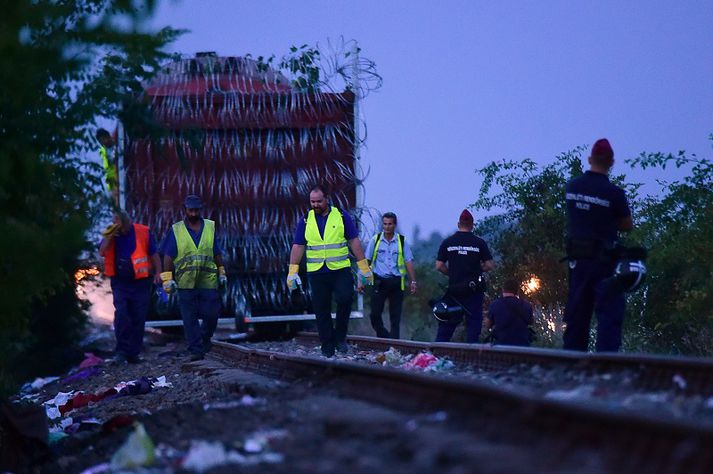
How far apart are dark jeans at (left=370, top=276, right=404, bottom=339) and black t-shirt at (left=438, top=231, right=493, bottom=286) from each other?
210 centimetres

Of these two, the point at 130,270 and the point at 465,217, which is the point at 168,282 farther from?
the point at 465,217

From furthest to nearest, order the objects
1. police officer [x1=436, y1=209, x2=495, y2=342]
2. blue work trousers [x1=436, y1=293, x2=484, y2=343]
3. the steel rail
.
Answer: blue work trousers [x1=436, y1=293, x2=484, y2=343] < police officer [x1=436, y1=209, x2=495, y2=342] < the steel rail

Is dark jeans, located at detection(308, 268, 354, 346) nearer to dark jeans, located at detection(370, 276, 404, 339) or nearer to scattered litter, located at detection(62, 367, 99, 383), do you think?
dark jeans, located at detection(370, 276, 404, 339)

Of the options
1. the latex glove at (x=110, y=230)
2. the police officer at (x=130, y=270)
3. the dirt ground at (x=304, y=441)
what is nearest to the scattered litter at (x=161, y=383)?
the police officer at (x=130, y=270)

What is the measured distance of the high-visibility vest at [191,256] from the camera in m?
13.8

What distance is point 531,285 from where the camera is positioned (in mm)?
18484

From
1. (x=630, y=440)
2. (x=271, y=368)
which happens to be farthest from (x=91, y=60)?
(x=630, y=440)

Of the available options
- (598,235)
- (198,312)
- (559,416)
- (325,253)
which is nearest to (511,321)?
(325,253)

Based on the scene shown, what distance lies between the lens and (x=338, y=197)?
54.4ft

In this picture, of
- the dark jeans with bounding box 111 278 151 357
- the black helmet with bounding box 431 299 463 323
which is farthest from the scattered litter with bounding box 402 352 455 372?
the dark jeans with bounding box 111 278 151 357

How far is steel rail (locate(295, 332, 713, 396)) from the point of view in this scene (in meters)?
6.78

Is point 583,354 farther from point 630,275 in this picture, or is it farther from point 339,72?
point 339,72

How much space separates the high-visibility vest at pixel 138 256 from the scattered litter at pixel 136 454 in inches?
365

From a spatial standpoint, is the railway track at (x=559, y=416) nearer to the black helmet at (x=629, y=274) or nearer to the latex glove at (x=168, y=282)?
the black helmet at (x=629, y=274)
